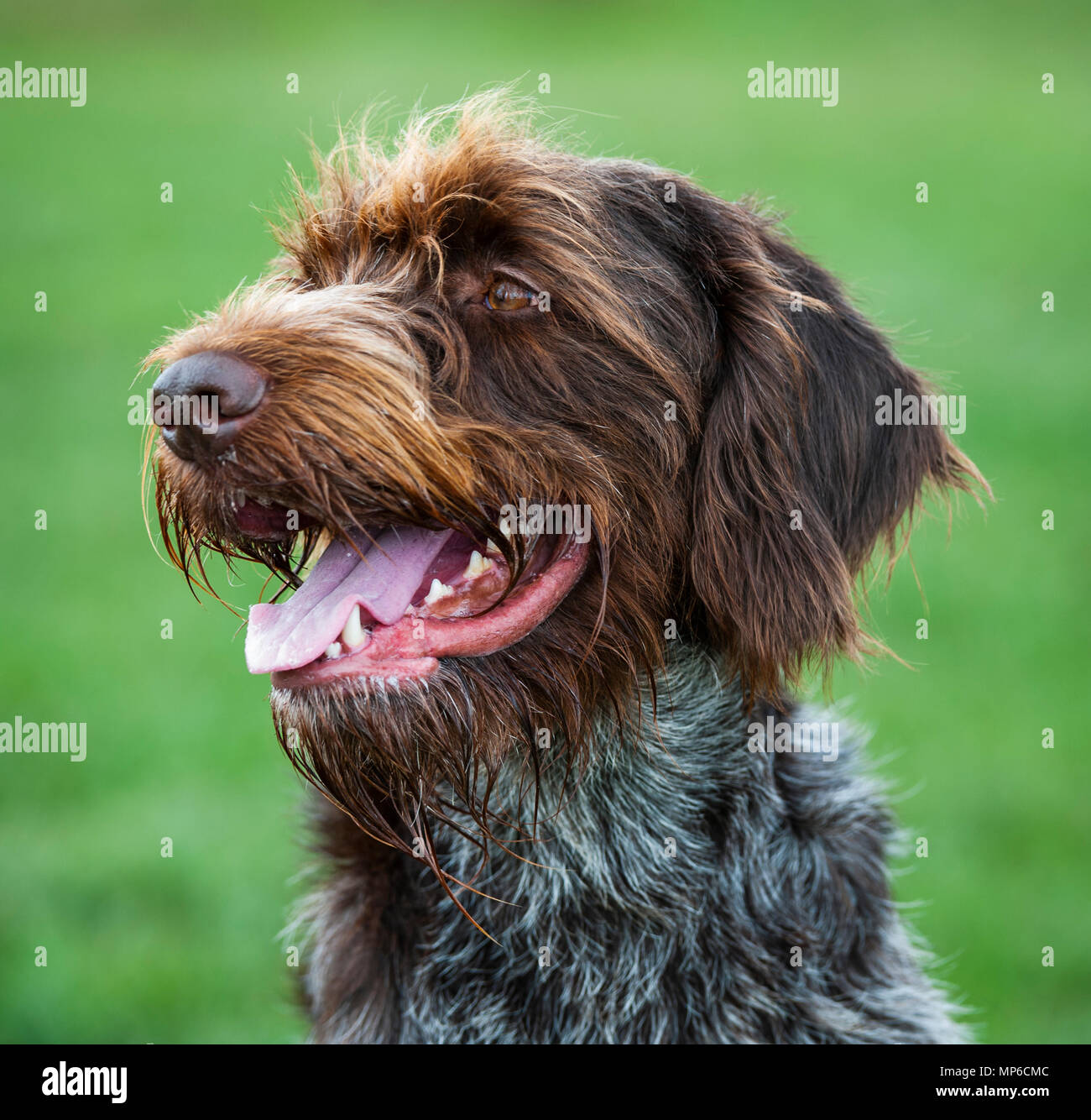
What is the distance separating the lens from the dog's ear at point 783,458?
9.47 ft

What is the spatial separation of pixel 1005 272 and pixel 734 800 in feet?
37.9

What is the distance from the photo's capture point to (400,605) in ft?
8.77

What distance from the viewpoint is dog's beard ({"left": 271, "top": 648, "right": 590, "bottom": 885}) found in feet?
8.55

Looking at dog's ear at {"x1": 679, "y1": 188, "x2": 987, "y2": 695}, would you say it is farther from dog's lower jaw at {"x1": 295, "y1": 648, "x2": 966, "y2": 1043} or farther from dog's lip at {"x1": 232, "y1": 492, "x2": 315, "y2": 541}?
dog's lip at {"x1": 232, "y1": 492, "x2": 315, "y2": 541}

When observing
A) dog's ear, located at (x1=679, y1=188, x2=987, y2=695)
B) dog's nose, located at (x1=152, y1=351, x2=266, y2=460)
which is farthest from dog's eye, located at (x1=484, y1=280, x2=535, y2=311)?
dog's nose, located at (x1=152, y1=351, x2=266, y2=460)

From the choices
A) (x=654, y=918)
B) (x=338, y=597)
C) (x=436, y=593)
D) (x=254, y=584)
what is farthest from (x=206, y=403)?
(x=254, y=584)

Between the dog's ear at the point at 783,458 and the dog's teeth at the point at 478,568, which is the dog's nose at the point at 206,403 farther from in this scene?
the dog's ear at the point at 783,458

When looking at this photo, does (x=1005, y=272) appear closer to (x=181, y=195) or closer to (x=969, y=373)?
(x=969, y=373)

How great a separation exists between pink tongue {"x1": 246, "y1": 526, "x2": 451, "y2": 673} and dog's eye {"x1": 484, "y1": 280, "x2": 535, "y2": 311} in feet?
1.66

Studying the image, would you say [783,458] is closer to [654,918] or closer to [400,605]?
[400,605]

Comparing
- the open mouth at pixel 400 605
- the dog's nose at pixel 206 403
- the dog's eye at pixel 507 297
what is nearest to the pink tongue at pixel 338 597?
Answer: the open mouth at pixel 400 605

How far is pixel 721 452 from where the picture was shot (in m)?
2.90

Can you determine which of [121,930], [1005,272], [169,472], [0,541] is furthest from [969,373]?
[169,472]

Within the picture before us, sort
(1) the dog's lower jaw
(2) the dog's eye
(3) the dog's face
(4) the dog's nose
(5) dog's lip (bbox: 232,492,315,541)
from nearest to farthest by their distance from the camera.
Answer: (4) the dog's nose
(3) the dog's face
(5) dog's lip (bbox: 232,492,315,541)
(2) the dog's eye
(1) the dog's lower jaw
